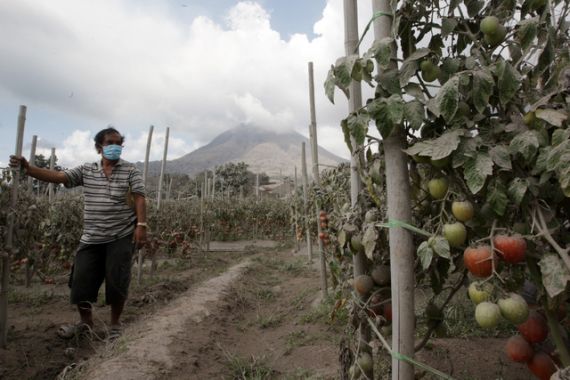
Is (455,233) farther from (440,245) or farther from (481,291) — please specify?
(481,291)

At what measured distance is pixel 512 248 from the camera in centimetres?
104

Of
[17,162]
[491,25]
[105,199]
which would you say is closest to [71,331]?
[105,199]

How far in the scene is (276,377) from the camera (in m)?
2.48

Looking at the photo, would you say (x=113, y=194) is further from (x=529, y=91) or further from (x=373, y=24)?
(x=529, y=91)

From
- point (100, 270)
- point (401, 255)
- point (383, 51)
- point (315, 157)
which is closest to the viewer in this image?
point (383, 51)

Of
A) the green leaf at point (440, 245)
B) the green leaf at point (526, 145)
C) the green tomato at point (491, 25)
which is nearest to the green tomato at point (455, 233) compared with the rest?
the green leaf at point (440, 245)

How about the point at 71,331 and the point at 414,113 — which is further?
the point at 71,331

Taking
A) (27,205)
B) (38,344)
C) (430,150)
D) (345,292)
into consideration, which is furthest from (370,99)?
(27,205)

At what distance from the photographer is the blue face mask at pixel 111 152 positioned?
310 cm

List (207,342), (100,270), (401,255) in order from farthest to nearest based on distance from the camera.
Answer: (100,270) < (207,342) < (401,255)

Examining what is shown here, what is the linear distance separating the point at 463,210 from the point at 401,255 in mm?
269

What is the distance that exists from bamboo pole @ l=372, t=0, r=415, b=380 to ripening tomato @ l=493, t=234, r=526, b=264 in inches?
12.4

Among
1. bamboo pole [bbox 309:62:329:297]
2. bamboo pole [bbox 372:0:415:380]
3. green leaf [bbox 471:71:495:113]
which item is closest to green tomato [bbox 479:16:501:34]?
green leaf [bbox 471:71:495:113]

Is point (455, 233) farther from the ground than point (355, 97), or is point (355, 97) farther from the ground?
point (355, 97)
